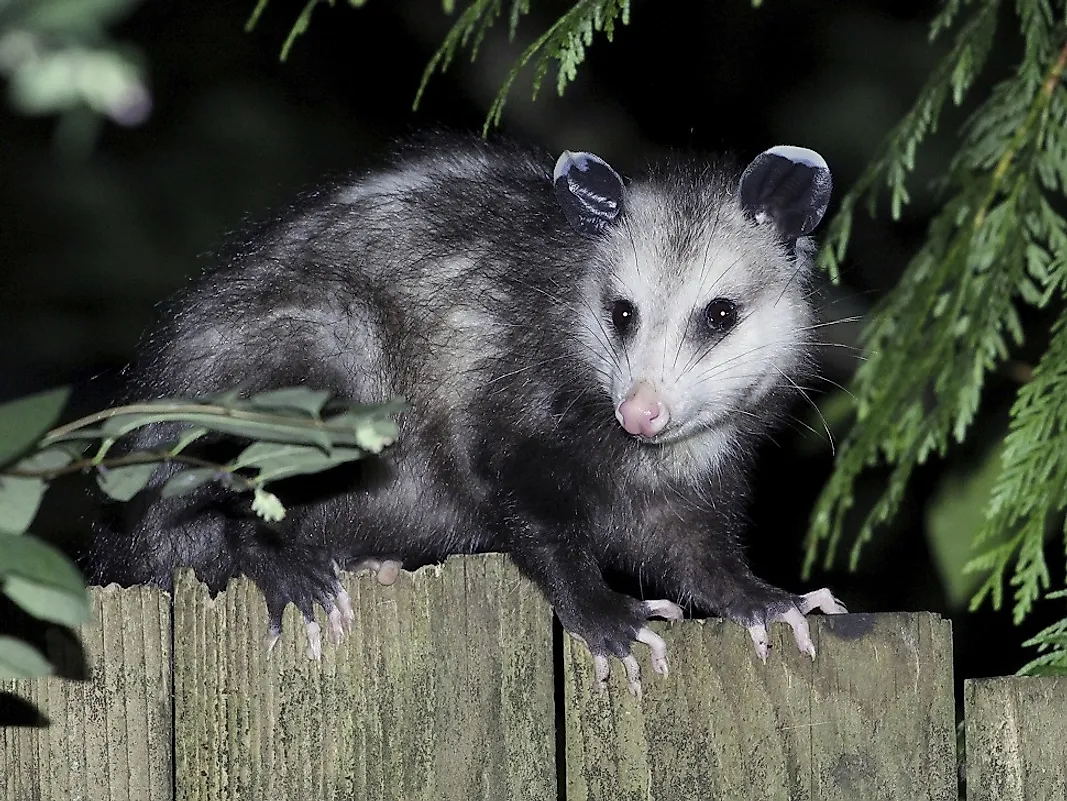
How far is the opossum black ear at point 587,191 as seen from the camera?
2908mm

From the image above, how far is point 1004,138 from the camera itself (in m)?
1.27

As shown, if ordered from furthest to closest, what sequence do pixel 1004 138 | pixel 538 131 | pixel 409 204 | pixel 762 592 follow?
pixel 538 131 < pixel 409 204 < pixel 762 592 < pixel 1004 138

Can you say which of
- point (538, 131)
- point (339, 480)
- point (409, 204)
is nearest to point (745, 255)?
point (409, 204)

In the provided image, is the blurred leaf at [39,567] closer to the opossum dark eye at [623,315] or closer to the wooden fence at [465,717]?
the wooden fence at [465,717]

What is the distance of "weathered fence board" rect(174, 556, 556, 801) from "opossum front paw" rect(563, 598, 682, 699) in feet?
0.33

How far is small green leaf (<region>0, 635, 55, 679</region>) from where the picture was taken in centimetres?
121

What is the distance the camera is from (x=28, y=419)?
1.15 m

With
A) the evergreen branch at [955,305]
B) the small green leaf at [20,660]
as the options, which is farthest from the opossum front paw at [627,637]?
the small green leaf at [20,660]

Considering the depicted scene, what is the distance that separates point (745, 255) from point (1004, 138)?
6.06 ft

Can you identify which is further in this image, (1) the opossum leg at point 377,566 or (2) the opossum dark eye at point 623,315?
(2) the opossum dark eye at point 623,315

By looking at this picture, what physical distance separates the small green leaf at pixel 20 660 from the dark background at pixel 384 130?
272 centimetres

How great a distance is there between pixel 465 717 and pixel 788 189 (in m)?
1.57

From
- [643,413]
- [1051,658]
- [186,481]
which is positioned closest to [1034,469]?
[1051,658]

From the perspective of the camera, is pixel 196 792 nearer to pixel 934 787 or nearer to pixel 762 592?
pixel 934 787
